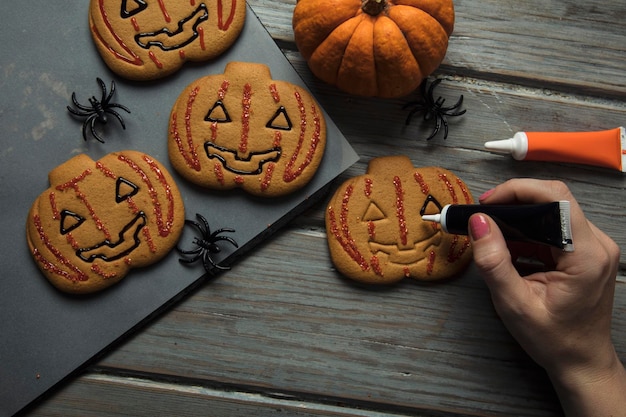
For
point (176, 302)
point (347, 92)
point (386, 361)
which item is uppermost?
point (347, 92)

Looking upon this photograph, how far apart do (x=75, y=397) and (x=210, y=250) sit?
1.40ft

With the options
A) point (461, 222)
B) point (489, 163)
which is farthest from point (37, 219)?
point (489, 163)

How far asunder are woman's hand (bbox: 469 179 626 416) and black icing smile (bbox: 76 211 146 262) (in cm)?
65

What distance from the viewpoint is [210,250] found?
1.12 metres

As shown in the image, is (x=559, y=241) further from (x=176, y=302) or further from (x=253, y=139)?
(x=176, y=302)

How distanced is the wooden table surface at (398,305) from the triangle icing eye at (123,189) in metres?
0.25

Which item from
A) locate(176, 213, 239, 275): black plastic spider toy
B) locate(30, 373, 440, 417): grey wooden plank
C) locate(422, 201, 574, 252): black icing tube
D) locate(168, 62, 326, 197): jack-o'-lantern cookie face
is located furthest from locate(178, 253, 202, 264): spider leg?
locate(422, 201, 574, 252): black icing tube

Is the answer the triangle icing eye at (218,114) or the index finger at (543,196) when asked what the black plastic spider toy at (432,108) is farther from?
the triangle icing eye at (218,114)

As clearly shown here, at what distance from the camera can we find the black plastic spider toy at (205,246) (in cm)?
112

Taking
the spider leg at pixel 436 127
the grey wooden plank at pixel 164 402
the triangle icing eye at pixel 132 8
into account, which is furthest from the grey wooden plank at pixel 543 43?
the grey wooden plank at pixel 164 402

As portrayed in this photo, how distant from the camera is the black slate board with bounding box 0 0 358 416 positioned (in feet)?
3.64

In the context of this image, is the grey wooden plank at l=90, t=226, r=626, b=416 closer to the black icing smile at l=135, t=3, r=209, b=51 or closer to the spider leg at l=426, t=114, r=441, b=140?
the spider leg at l=426, t=114, r=441, b=140

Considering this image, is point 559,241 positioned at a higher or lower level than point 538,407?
higher

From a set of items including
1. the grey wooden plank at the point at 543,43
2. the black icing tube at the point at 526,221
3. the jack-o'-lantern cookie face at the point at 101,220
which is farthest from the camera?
the grey wooden plank at the point at 543,43
